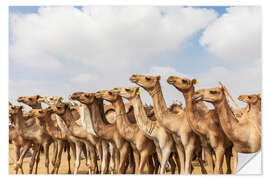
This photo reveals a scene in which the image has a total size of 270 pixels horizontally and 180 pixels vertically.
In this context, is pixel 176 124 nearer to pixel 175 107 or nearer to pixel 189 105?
pixel 189 105

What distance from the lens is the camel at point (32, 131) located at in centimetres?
1168

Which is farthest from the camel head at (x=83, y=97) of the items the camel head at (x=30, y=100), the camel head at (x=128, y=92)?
the camel head at (x=30, y=100)

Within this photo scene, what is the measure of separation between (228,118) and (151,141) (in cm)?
233

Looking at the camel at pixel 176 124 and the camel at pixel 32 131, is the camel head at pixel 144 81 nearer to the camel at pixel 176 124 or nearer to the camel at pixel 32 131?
the camel at pixel 176 124

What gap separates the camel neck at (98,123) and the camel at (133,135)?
47 centimetres

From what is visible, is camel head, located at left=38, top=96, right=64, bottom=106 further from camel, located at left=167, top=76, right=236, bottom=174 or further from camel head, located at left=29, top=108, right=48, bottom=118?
camel, located at left=167, top=76, right=236, bottom=174

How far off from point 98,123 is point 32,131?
3.04 meters

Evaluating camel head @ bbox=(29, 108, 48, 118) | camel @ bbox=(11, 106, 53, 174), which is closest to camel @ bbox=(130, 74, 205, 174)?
camel head @ bbox=(29, 108, 48, 118)

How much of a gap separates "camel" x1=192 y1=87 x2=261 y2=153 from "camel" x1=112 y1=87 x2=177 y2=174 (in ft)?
4.70

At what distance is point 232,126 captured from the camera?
8.30 meters
